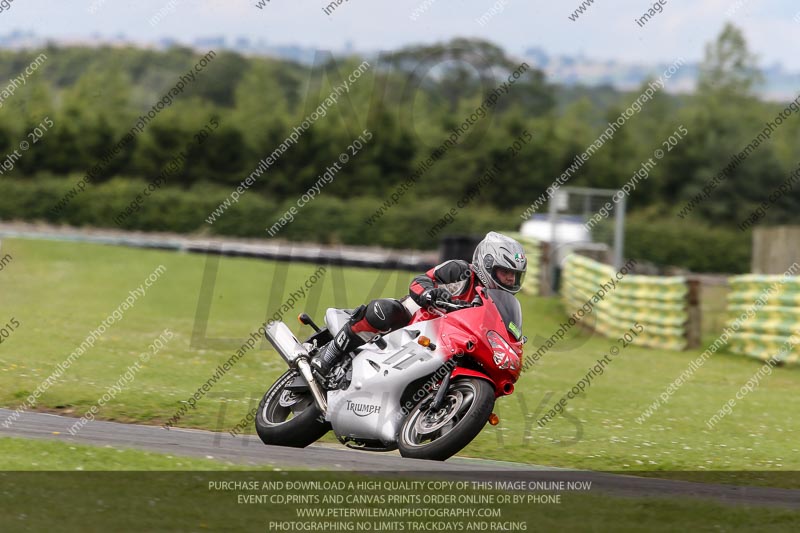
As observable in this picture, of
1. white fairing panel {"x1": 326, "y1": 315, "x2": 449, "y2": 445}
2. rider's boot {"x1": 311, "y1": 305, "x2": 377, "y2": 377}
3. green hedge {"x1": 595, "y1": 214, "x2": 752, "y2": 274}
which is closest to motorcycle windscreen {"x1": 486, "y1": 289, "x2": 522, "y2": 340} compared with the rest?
white fairing panel {"x1": 326, "y1": 315, "x2": 449, "y2": 445}

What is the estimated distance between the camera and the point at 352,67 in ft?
361

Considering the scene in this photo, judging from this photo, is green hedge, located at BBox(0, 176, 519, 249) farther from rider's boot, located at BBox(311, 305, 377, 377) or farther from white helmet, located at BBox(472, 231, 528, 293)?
white helmet, located at BBox(472, 231, 528, 293)

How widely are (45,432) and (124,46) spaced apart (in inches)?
4001

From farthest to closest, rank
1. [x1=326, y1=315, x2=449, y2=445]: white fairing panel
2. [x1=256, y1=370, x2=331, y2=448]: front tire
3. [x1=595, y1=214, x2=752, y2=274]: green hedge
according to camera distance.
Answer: [x1=595, y1=214, x2=752, y2=274]: green hedge → [x1=256, y1=370, x2=331, y2=448]: front tire → [x1=326, y1=315, x2=449, y2=445]: white fairing panel

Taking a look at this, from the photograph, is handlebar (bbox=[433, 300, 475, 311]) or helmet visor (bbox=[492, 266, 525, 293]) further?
helmet visor (bbox=[492, 266, 525, 293])

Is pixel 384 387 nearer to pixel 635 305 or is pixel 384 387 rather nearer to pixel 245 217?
pixel 635 305

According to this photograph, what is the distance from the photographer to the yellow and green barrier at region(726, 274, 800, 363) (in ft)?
61.9

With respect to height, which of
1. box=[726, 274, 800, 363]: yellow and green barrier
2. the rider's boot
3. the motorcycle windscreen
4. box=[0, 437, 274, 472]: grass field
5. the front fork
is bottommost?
box=[726, 274, 800, 363]: yellow and green barrier

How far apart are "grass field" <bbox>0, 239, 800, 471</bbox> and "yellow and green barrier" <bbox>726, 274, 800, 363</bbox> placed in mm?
456

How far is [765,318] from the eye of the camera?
1956cm

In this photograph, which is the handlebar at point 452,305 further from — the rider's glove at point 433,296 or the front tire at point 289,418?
the front tire at point 289,418

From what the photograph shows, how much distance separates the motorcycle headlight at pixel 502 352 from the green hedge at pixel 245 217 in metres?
44.8

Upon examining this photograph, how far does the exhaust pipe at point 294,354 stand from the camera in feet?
29.0

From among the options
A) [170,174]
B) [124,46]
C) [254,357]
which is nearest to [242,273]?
[254,357]
